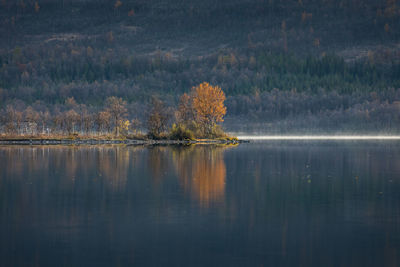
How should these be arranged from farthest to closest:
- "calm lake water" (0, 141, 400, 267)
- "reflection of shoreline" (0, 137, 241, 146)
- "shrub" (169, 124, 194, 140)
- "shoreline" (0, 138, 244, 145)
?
"reflection of shoreline" (0, 137, 241, 146) < "shoreline" (0, 138, 244, 145) < "shrub" (169, 124, 194, 140) < "calm lake water" (0, 141, 400, 267)

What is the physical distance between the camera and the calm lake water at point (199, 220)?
2347cm

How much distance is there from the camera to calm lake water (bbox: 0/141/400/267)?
23469 mm

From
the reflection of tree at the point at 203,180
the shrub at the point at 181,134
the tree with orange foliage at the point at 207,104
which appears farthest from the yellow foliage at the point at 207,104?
the reflection of tree at the point at 203,180

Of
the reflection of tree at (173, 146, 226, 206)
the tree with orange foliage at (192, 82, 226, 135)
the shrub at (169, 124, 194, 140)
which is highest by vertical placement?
the tree with orange foliage at (192, 82, 226, 135)

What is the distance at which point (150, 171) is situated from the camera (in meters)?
57.5

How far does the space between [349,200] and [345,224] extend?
27.1 feet

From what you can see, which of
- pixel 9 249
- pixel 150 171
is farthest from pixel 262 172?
pixel 9 249

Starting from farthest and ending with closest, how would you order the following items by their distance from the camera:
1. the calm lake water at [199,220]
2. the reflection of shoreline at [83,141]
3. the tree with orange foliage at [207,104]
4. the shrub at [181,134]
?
the reflection of shoreline at [83,141] < the shrub at [181,134] < the tree with orange foliage at [207,104] < the calm lake water at [199,220]

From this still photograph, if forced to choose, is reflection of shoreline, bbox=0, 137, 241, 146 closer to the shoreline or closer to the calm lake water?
the shoreline

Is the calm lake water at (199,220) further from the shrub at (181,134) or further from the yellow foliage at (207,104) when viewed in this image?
the yellow foliage at (207,104)

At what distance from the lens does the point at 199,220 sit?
30.3 metres

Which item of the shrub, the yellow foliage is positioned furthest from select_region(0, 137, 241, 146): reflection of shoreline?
the yellow foliage

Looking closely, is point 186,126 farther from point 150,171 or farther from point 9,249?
point 9,249

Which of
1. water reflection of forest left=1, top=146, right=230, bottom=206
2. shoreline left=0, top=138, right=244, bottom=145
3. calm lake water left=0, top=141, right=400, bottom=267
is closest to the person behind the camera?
calm lake water left=0, top=141, right=400, bottom=267
